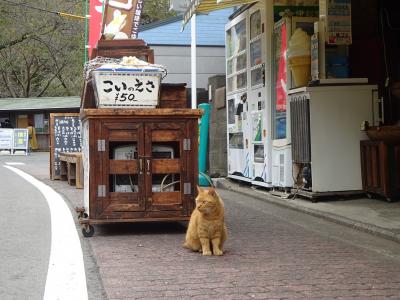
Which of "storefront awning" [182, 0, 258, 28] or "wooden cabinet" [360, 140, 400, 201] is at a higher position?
"storefront awning" [182, 0, 258, 28]

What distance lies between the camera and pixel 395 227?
25.3 feet

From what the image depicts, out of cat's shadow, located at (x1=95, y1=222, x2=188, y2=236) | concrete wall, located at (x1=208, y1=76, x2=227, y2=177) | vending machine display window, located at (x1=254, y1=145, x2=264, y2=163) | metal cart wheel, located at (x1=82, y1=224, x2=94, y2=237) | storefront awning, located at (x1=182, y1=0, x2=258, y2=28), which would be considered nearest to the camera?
metal cart wheel, located at (x1=82, y1=224, x2=94, y2=237)

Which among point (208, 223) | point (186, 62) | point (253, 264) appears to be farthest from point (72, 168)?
point (253, 264)

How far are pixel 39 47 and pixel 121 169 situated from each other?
111ft

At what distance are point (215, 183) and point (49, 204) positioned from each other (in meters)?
4.56

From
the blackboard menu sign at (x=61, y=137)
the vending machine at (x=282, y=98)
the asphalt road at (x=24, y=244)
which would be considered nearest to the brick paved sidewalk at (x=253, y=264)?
the asphalt road at (x=24, y=244)

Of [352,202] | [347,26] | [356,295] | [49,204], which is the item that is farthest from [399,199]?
[49,204]

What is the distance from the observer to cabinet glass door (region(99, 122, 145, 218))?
7.56 metres

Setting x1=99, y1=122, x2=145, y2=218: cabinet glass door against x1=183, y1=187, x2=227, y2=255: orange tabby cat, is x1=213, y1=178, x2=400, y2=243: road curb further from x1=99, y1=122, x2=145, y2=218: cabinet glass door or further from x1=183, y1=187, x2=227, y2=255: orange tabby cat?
x1=99, y1=122, x2=145, y2=218: cabinet glass door

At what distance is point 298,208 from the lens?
977 centimetres

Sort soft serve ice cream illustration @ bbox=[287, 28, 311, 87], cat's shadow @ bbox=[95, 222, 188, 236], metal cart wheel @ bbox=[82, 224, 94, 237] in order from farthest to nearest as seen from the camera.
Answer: soft serve ice cream illustration @ bbox=[287, 28, 311, 87] < cat's shadow @ bbox=[95, 222, 188, 236] < metal cart wheel @ bbox=[82, 224, 94, 237]

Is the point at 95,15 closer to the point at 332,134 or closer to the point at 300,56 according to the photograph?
the point at 300,56

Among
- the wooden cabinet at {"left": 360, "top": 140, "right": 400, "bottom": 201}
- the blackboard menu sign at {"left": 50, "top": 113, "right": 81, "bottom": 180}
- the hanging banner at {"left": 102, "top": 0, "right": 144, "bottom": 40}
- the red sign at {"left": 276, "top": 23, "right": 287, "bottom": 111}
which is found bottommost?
the wooden cabinet at {"left": 360, "top": 140, "right": 400, "bottom": 201}

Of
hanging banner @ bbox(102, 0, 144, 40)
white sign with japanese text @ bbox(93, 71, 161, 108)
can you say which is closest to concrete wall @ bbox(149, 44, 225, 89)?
hanging banner @ bbox(102, 0, 144, 40)
